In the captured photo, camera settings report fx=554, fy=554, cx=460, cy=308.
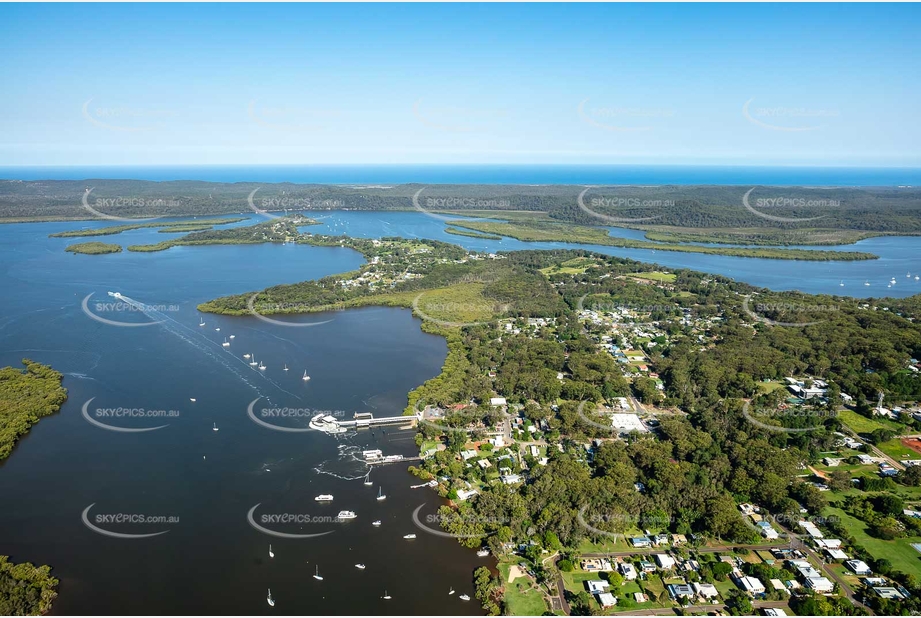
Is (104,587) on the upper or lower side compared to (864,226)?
lower

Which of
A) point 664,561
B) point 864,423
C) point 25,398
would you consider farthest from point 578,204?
point 664,561

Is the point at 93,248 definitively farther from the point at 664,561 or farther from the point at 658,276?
the point at 664,561

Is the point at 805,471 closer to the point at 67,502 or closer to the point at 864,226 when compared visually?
the point at 67,502

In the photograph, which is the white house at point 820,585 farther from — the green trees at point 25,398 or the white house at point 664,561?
the green trees at point 25,398

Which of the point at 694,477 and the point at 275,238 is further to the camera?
the point at 275,238

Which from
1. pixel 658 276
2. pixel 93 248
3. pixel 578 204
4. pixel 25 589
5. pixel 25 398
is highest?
pixel 578 204

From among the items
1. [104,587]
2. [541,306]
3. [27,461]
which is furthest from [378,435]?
[541,306]

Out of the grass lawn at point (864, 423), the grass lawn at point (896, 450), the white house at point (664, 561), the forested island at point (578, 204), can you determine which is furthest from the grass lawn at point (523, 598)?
the forested island at point (578, 204)
